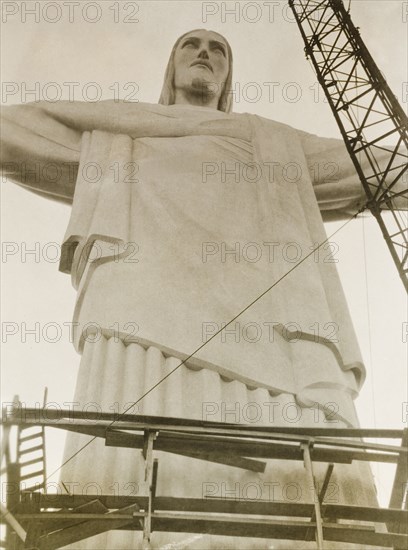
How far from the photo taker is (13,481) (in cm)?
685

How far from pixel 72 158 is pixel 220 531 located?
5525 mm

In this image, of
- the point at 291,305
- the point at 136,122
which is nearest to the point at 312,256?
the point at 291,305

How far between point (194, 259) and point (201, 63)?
450 centimetres

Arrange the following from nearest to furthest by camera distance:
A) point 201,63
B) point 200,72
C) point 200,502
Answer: point 200,502
point 200,72
point 201,63

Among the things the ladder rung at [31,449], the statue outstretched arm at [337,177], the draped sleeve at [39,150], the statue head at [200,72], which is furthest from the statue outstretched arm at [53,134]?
the ladder rung at [31,449]

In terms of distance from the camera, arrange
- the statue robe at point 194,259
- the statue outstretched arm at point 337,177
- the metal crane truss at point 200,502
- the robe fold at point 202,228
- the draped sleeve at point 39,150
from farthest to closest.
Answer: the statue outstretched arm at point 337,177, the draped sleeve at point 39,150, the robe fold at point 202,228, the statue robe at point 194,259, the metal crane truss at point 200,502

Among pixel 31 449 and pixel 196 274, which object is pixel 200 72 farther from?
pixel 31 449

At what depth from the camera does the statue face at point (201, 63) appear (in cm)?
1269

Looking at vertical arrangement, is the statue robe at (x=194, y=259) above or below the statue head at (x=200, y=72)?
below

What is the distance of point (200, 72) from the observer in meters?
12.8

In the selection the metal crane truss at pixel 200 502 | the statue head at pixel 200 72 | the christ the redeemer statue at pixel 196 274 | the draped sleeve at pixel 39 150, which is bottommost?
the metal crane truss at pixel 200 502

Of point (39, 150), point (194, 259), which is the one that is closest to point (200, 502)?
point (194, 259)

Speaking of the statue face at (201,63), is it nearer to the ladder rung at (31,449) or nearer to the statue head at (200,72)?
the statue head at (200,72)

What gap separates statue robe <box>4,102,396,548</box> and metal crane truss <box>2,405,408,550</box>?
0.55 m
